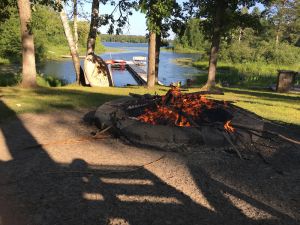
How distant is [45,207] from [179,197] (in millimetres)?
1748

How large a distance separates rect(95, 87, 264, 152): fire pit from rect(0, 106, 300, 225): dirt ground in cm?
24

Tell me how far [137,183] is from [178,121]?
7.58 ft

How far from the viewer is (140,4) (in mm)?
16719

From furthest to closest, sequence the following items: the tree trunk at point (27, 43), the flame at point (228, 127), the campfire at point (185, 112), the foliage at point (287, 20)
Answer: the foliage at point (287, 20) → the tree trunk at point (27, 43) → the campfire at point (185, 112) → the flame at point (228, 127)

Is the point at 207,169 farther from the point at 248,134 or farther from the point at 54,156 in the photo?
the point at 54,156

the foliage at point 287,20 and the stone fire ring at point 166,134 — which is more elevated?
the foliage at point 287,20

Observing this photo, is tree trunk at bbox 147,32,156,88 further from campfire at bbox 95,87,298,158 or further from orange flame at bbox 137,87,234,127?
orange flame at bbox 137,87,234,127

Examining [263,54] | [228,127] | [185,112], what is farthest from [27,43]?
[263,54]

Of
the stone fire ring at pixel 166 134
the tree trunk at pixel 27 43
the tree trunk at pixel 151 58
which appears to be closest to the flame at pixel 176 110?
the stone fire ring at pixel 166 134

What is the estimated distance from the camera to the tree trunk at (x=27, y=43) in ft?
47.0

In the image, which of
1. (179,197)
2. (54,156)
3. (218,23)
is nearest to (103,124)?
(54,156)

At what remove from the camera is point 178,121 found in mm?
7230

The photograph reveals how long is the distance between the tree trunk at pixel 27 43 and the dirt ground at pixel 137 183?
7.91m

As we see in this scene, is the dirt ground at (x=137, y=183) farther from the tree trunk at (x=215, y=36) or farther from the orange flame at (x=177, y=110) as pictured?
the tree trunk at (x=215, y=36)
